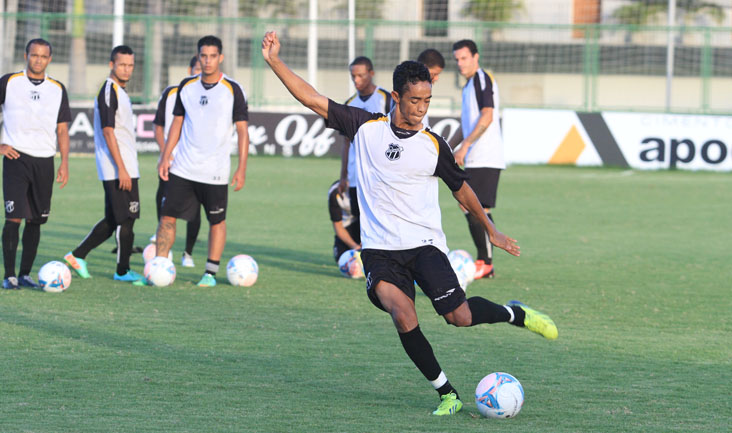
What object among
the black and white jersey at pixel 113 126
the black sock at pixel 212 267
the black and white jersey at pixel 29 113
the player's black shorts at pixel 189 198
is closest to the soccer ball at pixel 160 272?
the black sock at pixel 212 267

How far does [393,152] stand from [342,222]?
212 inches

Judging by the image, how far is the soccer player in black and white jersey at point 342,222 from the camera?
10.6 meters

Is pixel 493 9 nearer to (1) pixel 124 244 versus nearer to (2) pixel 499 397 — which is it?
(1) pixel 124 244

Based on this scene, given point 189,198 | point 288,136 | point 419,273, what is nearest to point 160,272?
point 189,198

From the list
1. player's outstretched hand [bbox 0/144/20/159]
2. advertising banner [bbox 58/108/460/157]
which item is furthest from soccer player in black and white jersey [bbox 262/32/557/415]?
advertising banner [bbox 58/108/460/157]

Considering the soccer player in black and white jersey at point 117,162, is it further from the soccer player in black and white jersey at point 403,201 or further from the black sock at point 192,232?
the soccer player in black and white jersey at point 403,201

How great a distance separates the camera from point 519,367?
20.8 feet

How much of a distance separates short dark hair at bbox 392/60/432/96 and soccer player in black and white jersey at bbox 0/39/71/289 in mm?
4429

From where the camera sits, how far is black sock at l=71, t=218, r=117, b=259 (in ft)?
31.7

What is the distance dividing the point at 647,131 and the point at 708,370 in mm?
19284

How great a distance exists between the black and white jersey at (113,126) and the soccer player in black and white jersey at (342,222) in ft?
7.14

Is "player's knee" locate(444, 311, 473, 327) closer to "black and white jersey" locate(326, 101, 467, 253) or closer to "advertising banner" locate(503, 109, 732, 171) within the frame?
"black and white jersey" locate(326, 101, 467, 253)

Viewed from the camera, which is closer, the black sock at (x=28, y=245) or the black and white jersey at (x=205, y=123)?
the black sock at (x=28, y=245)

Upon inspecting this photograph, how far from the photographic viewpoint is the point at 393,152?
5375mm
